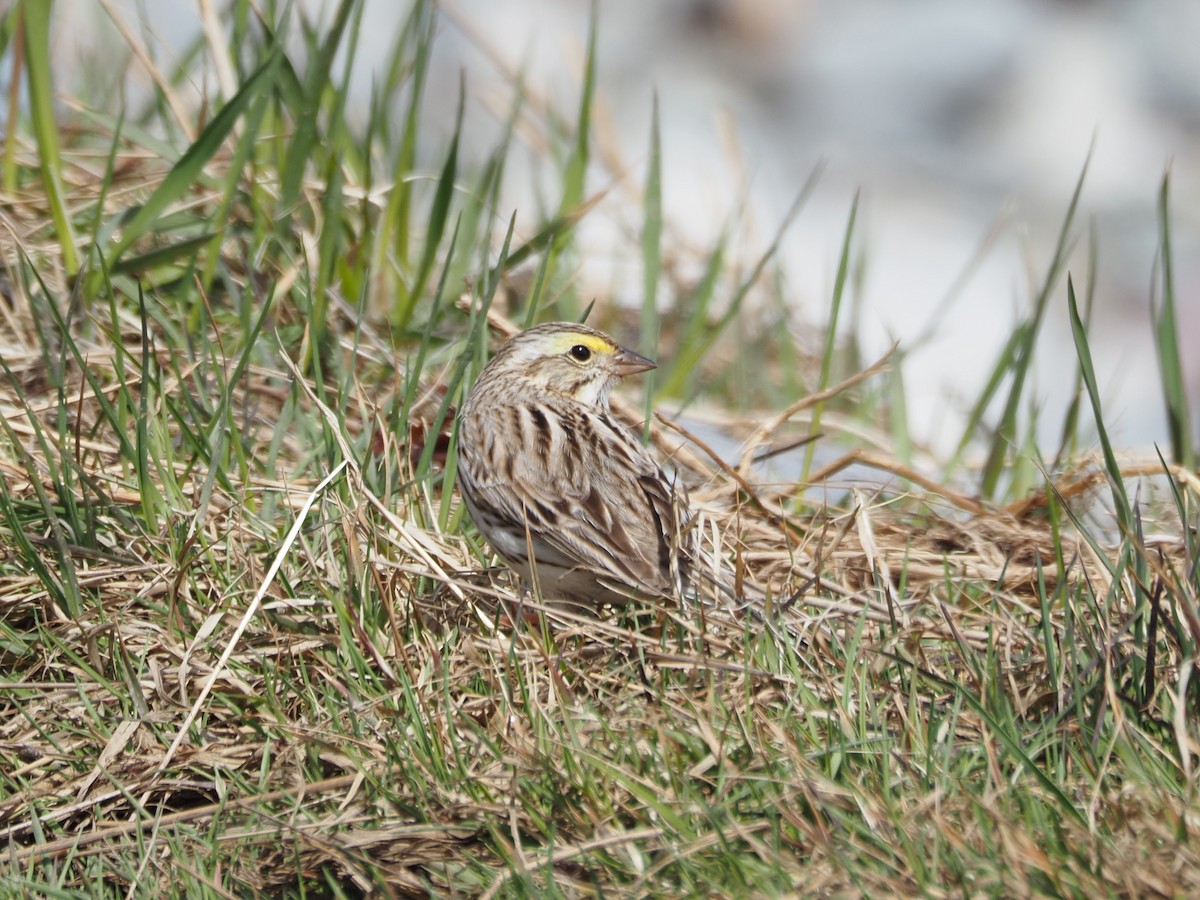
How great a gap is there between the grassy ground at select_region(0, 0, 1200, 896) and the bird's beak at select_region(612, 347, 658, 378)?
201 mm

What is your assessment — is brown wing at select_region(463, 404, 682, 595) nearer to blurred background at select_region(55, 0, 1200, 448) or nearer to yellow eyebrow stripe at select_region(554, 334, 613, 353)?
yellow eyebrow stripe at select_region(554, 334, 613, 353)

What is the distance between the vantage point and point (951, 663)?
3.10 metres

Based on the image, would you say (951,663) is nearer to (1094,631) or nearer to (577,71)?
(1094,631)

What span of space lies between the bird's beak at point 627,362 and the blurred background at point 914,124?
321 centimetres

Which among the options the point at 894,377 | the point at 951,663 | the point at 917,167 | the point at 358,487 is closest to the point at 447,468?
the point at 358,487

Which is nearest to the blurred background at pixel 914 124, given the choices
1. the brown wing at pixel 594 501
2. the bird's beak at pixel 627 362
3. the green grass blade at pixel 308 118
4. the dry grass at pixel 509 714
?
the green grass blade at pixel 308 118

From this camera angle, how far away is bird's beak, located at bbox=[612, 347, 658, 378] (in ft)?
14.4

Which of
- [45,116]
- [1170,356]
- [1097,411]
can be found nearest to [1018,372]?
[1170,356]

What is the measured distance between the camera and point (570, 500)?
3.61 metres

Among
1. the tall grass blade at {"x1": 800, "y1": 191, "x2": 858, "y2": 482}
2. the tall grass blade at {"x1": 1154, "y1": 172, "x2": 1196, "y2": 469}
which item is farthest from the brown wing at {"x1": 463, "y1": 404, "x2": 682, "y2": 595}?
the tall grass blade at {"x1": 1154, "y1": 172, "x2": 1196, "y2": 469}

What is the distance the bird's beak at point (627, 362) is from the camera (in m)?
4.38

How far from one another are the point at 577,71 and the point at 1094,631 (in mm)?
5156

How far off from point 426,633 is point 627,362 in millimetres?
1455

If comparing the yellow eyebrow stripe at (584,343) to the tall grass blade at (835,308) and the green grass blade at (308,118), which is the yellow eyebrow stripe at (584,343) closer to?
the tall grass blade at (835,308)
